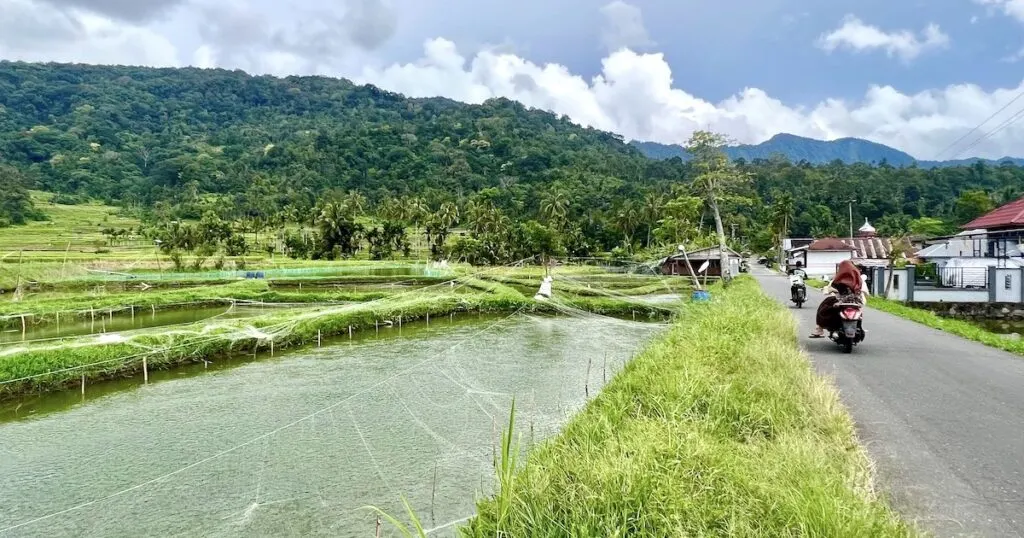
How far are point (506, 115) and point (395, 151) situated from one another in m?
50.5

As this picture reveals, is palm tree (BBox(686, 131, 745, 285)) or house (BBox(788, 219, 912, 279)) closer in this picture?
palm tree (BBox(686, 131, 745, 285))

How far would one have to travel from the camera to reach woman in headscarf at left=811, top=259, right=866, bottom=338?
8188mm

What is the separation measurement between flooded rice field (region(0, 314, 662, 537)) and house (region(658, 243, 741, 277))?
27.8 m

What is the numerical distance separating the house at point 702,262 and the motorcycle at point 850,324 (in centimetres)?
3040

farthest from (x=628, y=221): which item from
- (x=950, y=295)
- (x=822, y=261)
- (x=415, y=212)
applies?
(x=950, y=295)

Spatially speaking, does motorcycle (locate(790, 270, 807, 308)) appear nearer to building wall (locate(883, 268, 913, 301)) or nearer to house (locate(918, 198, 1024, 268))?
Result: building wall (locate(883, 268, 913, 301))

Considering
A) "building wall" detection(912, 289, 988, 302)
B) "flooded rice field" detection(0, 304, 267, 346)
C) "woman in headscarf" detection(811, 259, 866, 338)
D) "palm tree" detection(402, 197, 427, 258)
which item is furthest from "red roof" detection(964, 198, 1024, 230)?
"palm tree" detection(402, 197, 427, 258)

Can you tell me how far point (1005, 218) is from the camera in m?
24.7

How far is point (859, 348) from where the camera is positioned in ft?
27.7

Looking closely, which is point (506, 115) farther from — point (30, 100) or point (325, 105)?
point (30, 100)

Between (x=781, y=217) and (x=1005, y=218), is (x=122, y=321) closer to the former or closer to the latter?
(x=1005, y=218)

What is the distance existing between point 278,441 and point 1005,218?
100ft

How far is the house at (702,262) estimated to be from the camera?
133 feet

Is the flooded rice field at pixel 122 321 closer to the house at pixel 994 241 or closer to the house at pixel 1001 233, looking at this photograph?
the house at pixel 994 241
